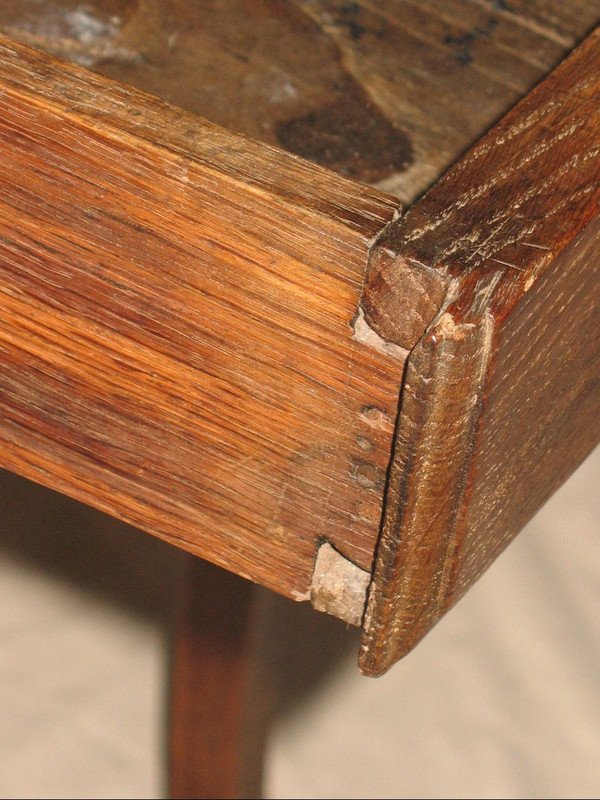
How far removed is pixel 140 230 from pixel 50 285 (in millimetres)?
56

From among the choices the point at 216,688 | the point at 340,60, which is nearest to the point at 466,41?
the point at 340,60

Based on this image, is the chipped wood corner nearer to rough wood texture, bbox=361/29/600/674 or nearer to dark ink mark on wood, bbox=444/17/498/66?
rough wood texture, bbox=361/29/600/674

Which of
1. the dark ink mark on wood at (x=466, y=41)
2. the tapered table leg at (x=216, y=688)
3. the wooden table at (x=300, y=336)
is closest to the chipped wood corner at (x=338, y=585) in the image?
the wooden table at (x=300, y=336)

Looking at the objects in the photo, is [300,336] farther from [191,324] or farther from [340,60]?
[340,60]

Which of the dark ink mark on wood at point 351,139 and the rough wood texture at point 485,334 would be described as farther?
the dark ink mark on wood at point 351,139

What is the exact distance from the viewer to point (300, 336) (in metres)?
0.48

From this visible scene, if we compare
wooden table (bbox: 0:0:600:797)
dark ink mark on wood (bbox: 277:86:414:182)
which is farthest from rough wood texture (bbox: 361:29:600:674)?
dark ink mark on wood (bbox: 277:86:414:182)

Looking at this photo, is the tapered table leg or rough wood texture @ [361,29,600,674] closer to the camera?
rough wood texture @ [361,29,600,674]

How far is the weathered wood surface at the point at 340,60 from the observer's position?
91 cm

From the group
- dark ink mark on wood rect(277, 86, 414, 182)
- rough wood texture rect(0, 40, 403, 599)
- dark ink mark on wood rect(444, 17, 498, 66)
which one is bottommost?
dark ink mark on wood rect(277, 86, 414, 182)

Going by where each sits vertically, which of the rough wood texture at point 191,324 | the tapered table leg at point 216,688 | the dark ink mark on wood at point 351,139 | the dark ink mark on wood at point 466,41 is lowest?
the tapered table leg at point 216,688

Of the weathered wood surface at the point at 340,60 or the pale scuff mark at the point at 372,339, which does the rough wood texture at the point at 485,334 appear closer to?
the pale scuff mark at the point at 372,339

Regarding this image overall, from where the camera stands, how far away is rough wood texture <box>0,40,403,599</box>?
465mm

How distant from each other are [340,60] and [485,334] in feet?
1.84
